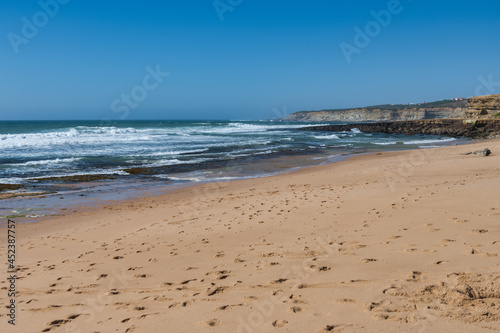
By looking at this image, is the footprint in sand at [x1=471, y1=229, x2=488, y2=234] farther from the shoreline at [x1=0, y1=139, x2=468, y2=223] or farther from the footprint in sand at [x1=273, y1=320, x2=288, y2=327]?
the shoreline at [x1=0, y1=139, x2=468, y2=223]

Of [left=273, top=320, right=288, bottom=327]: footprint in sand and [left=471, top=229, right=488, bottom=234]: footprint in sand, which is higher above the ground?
[left=471, top=229, right=488, bottom=234]: footprint in sand

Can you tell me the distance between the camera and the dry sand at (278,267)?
3266mm

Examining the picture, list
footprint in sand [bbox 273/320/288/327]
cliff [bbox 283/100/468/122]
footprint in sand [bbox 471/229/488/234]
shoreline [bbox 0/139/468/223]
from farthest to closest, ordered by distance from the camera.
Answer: cliff [bbox 283/100/468/122] < shoreline [bbox 0/139/468/223] < footprint in sand [bbox 471/229/488/234] < footprint in sand [bbox 273/320/288/327]

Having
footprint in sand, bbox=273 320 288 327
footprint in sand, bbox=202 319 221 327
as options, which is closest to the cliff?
footprint in sand, bbox=273 320 288 327

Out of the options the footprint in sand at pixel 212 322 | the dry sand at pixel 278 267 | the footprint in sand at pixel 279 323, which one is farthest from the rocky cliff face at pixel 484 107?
the footprint in sand at pixel 212 322

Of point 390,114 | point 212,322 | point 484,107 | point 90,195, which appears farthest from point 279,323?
point 390,114

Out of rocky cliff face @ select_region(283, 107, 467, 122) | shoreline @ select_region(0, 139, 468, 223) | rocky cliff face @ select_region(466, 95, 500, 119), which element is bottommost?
shoreline @ select_region(0, 139, 468, 223)

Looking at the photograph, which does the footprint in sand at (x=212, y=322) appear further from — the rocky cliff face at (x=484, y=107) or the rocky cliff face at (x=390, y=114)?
the rocky cliff face at (x=390, y=114)

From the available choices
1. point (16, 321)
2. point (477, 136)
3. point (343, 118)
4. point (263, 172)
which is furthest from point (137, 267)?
point (343, 118)

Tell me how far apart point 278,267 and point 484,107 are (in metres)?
64.4

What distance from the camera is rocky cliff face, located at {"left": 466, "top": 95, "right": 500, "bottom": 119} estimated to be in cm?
5424

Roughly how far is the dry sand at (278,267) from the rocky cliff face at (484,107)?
5576 centimetres

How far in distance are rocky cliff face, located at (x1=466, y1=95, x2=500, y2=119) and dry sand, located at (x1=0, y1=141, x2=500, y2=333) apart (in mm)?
55758

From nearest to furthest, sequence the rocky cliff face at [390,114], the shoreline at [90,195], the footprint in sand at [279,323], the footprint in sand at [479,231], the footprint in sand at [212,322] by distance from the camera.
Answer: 1. the footprint in sand at [279,323]
2. the footprint in sand at [212,322]
3. the footprint in sand at [479,231]
4. the shoreline at [90,195]
5. the rocky cliff face at [390,114]
